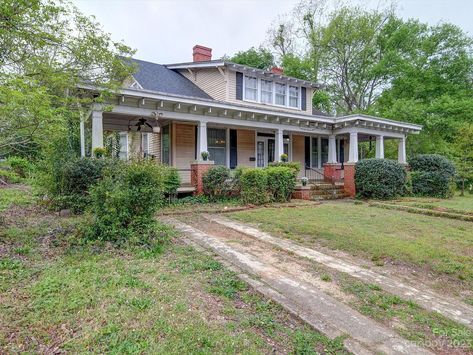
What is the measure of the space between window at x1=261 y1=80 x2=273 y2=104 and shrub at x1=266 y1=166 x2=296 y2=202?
4.64m

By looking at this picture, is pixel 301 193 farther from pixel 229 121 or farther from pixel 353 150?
pixel 229 121

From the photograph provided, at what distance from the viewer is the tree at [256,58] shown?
28.0m

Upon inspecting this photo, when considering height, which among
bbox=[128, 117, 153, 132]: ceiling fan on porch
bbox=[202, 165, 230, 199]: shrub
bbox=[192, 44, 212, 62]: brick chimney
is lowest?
bbox=[202, 165, 230, 199]: shrub

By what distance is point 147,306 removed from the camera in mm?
2916

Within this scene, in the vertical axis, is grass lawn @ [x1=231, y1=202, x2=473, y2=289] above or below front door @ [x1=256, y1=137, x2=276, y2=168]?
below

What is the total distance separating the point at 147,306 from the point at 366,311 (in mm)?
2189

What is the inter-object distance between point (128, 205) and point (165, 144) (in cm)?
820

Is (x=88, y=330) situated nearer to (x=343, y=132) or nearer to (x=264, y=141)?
(x=264, y=141)

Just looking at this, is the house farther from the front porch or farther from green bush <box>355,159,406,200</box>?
green bush <box>355,159,406,200</box>

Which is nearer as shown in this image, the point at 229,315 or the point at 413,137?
the point at 229,315

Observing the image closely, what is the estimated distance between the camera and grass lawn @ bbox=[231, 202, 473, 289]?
15.4ft

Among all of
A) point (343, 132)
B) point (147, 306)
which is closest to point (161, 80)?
point (343, 132)

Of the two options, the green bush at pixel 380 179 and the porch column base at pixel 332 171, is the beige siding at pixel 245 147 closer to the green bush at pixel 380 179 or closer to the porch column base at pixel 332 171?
the porch column base at pixel 332 171

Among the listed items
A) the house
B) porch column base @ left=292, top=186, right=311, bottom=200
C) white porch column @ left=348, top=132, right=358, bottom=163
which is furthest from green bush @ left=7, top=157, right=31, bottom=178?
white porch column @ left=348, top=132, right=358, bottom=163
